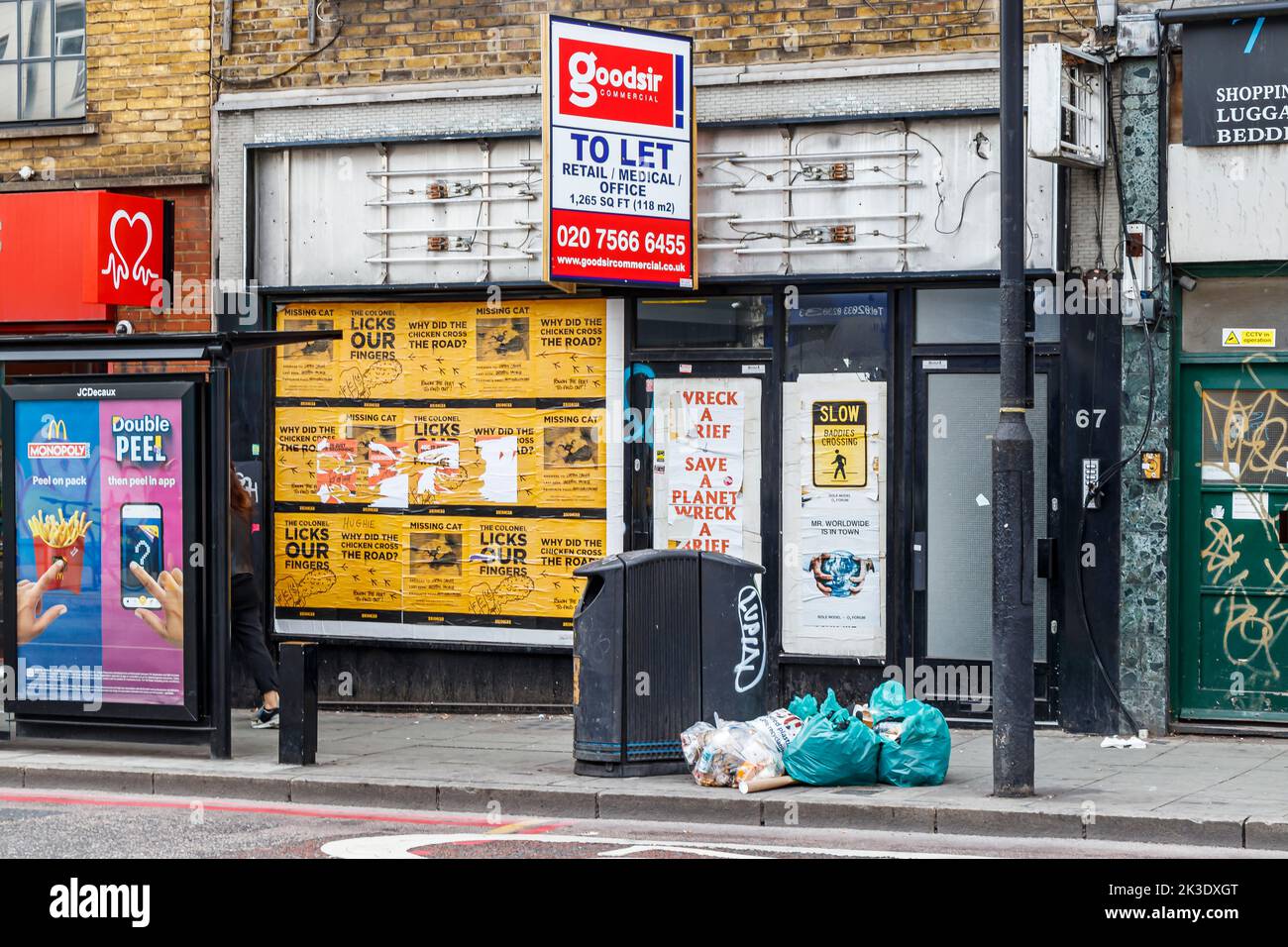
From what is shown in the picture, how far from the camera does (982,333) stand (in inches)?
506

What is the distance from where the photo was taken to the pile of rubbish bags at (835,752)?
1028cm

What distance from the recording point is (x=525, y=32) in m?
14.0

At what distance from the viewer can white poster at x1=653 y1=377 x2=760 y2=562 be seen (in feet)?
44.0

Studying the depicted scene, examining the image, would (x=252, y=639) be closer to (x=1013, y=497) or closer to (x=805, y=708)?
(x=805, y=708)

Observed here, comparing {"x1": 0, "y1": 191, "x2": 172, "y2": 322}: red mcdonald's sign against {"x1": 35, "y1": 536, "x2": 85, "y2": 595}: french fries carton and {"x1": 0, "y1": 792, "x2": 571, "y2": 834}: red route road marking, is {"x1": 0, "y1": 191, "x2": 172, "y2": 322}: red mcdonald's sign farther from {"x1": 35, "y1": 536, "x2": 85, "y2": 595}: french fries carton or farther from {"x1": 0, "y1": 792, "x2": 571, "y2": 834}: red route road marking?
{"x1": 0, "y1": 792, "x2": 571, "y2": 834}: red route road marking

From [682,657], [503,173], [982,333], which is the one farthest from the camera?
[503,173]

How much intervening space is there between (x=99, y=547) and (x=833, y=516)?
16.7ft

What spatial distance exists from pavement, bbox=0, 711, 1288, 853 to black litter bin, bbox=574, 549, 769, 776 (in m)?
0.22

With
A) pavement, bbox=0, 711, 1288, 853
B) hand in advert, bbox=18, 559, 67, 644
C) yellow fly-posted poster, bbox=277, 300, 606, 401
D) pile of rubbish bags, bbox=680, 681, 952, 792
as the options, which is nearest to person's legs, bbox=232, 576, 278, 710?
pavement, bbox=0, 711, 1288, 853

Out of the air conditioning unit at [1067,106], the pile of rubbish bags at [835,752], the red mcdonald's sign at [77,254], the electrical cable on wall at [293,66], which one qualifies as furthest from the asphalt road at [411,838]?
the electrical cable on wall at [293,66]

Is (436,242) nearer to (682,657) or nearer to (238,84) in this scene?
(238,84)

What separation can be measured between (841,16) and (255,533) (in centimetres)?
609

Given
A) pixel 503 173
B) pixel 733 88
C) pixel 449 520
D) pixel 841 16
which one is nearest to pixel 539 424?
pixel 449 520
